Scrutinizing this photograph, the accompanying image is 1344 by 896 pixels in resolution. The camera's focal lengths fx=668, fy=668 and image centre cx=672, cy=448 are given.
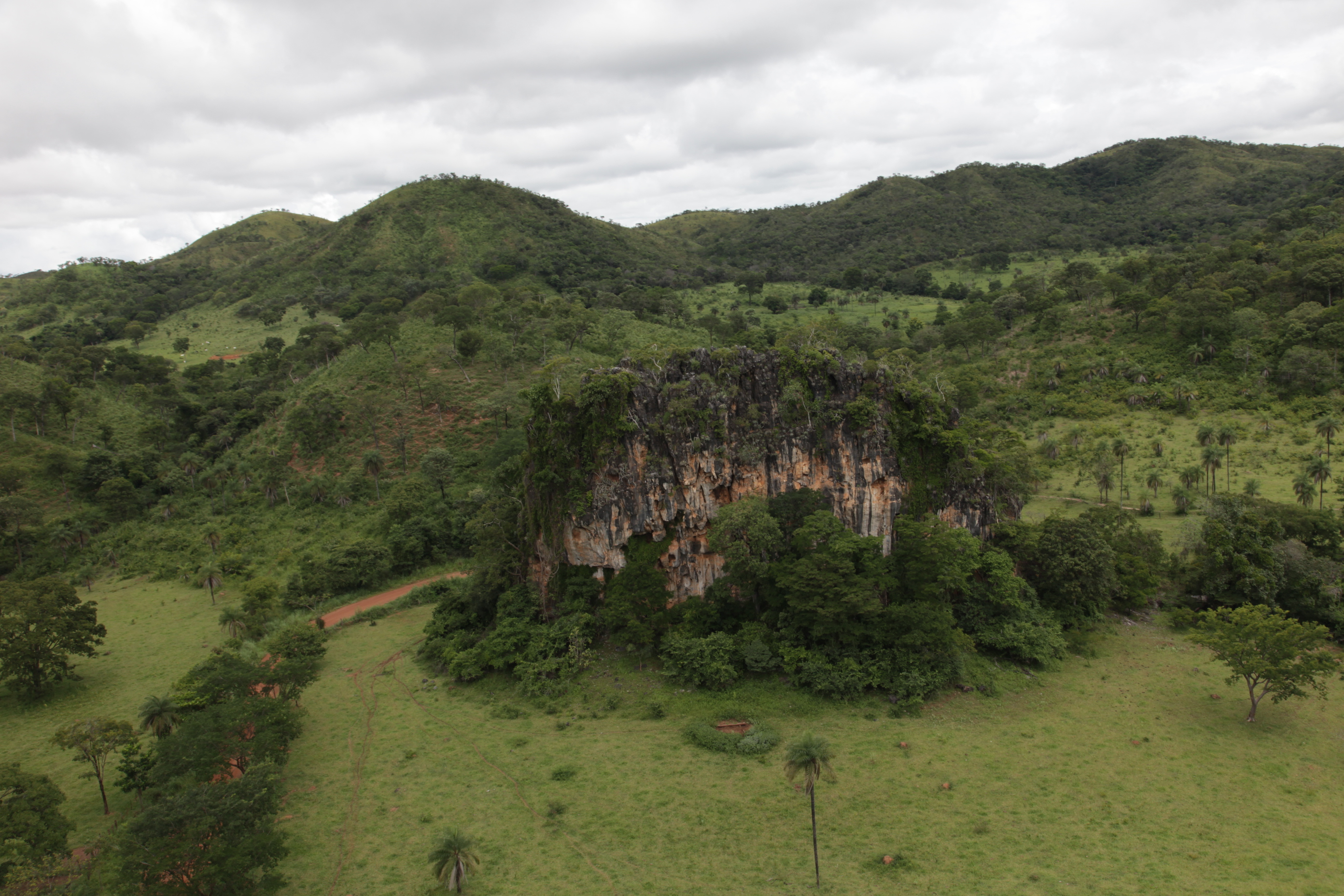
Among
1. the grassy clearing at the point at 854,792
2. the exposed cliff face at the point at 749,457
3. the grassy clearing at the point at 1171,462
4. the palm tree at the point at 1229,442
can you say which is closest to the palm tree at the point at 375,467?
the grassy clearing at the point at 854,792

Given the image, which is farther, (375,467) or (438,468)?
(375,467)

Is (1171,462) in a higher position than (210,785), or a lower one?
higher

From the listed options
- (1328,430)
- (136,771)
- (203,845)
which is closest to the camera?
(203,845)

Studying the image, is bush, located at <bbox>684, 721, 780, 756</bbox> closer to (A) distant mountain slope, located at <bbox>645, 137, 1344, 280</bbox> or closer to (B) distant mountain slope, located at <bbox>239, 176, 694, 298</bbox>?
(B) distant mountain slope, located at <bbox>239, 176, 694, 298</bbox>

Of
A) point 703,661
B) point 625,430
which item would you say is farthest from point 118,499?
point 703,661

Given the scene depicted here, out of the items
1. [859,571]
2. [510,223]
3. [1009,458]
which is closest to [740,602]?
[859,571]

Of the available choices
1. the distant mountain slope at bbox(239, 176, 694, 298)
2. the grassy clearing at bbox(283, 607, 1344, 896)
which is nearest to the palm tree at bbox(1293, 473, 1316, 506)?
the grassy clearing at bbox(283, 607, 1344, 896)

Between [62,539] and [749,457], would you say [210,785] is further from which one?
[62,539]

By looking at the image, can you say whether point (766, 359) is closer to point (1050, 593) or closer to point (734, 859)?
point (1050, 593)
